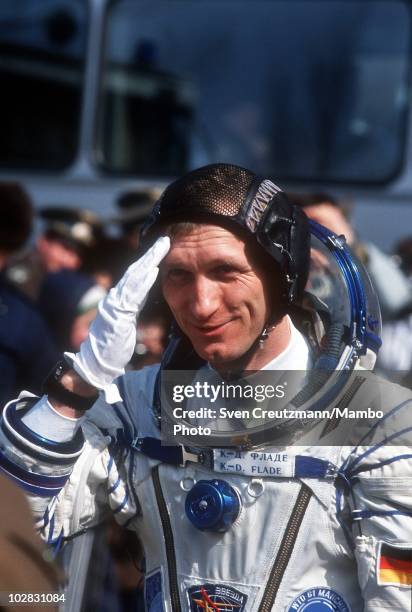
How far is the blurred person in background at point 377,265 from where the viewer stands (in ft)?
11.6

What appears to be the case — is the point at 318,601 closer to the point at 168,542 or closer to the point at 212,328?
the point at 168,542

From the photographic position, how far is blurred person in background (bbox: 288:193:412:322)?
11.6 ft

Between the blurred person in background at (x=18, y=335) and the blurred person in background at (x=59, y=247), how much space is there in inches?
48.4

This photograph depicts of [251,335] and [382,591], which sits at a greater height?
[251,335]

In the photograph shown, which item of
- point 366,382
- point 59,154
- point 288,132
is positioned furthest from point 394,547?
point 59,154

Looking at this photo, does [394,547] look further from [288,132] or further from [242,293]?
[288,132]

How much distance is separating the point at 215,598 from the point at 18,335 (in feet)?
4.64

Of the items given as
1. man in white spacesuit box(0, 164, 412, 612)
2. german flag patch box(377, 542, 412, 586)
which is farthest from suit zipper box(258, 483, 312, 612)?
german flag patch box(377, 542, 412, 586)

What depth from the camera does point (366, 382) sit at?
1.80 meters

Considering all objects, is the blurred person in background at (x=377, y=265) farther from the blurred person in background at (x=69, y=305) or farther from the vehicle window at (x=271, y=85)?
the vehicle window at (x=271, y=85)

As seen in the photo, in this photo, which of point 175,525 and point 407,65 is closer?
point 175,525

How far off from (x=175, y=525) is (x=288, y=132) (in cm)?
388

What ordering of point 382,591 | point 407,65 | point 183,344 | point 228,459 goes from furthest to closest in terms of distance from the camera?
point 407,65, point 183,344, point 228,459, point 382,591

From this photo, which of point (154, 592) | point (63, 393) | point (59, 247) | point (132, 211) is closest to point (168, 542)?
point (154, 592)
